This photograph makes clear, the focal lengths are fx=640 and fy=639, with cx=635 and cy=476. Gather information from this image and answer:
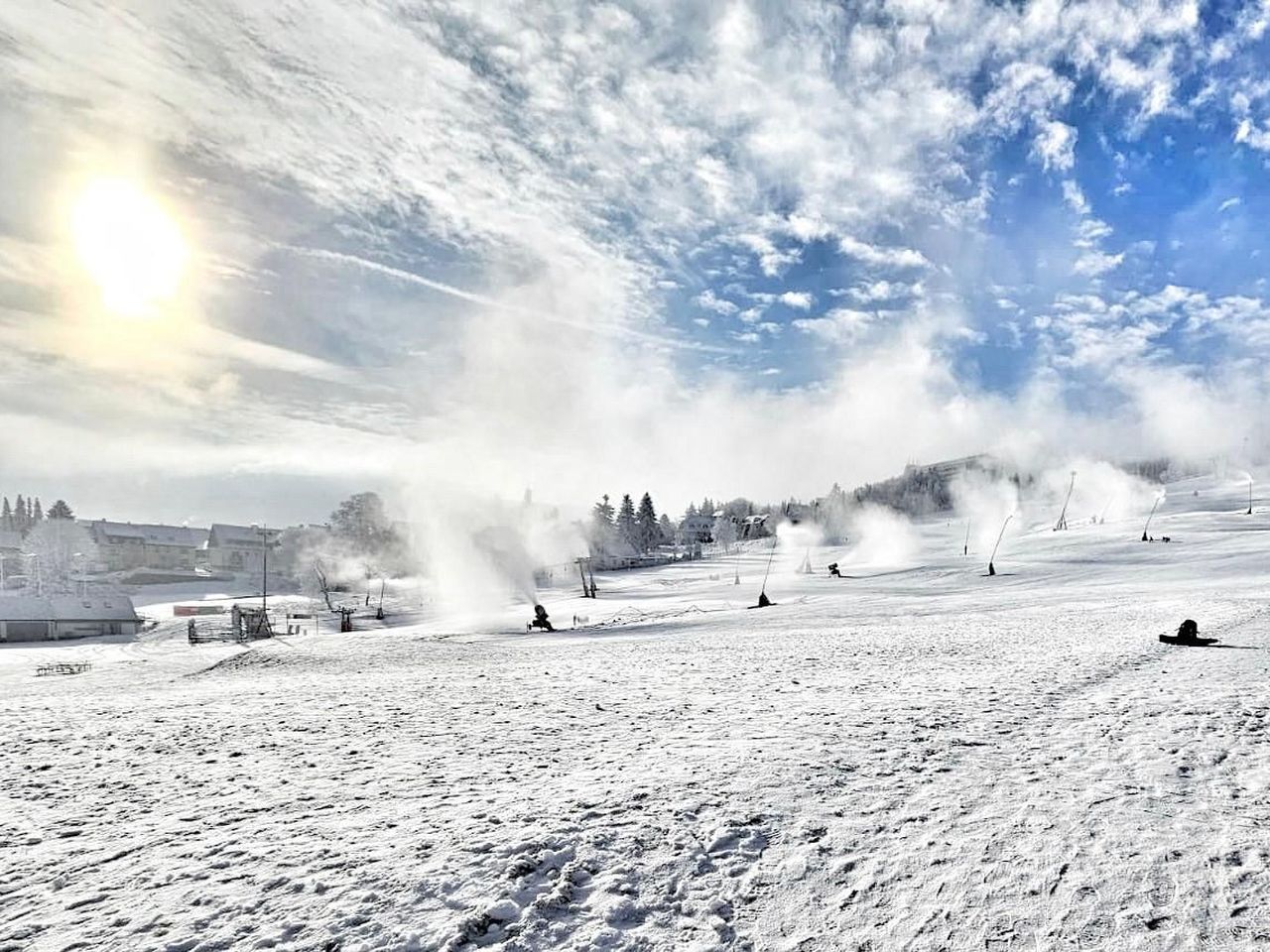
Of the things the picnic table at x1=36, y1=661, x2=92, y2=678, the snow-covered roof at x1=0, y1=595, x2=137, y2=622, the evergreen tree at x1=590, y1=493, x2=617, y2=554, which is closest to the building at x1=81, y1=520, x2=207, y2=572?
the snow-covered roof at x1=0, y1=595, x2=137, y2=622

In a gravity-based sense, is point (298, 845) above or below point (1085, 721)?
above

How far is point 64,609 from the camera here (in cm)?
7362

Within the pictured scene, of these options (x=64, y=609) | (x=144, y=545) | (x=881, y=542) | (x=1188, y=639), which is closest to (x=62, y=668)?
(x=64, y=609)

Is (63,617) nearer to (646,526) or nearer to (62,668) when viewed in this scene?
(62,668)

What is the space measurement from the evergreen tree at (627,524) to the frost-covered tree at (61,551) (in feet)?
338

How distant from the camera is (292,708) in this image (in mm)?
16109

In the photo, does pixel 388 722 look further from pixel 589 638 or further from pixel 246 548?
pixel 246 548

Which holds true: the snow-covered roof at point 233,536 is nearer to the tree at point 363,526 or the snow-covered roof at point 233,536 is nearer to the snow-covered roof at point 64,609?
the tree at point 363,526

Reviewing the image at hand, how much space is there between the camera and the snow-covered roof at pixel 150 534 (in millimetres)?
146625

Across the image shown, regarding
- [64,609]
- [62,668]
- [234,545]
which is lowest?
[62,668]

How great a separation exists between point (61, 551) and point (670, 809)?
154728 millimetres

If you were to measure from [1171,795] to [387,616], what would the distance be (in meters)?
79.5

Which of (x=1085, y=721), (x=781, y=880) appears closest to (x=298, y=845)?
(x=781, y=880)

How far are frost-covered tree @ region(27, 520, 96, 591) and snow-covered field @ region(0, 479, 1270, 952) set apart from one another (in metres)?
122
